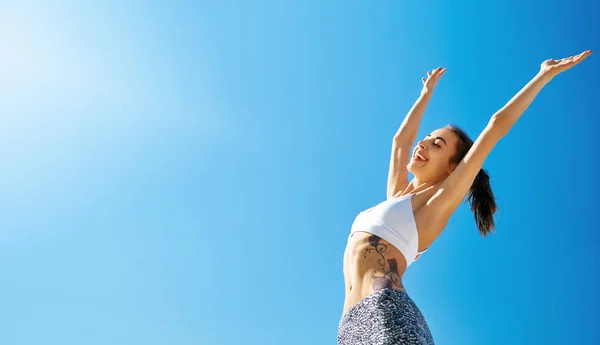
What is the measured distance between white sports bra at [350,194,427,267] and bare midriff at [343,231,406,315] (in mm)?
36

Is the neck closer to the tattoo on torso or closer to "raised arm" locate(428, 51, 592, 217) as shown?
"raised arm" locate(428, 51, 592, 217)

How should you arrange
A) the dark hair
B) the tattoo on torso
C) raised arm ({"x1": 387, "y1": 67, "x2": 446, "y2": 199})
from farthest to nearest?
raised arm ({"x1": 387, "y1": 67, "x2": 446, "y2": 199})
the dark hair
the tattoo on torso

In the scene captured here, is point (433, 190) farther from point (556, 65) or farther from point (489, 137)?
point (556, 65)

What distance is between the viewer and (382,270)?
3.32 meters

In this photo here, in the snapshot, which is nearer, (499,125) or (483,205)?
(499,125)

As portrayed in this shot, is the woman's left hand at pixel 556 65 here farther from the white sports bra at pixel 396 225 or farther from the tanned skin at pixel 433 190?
the white sports bra at pixel 396 225

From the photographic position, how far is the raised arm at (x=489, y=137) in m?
3.50

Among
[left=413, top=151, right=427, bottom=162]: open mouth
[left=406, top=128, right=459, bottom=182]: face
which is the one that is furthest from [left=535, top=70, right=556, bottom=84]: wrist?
[left=413, top=151, right=427, bottom=162]: open mouth

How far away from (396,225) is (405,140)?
4.78ft

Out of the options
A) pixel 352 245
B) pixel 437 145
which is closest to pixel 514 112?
pixel 437 145

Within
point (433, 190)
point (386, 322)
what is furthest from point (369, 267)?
point (433, 190)

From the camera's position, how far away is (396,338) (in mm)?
2959

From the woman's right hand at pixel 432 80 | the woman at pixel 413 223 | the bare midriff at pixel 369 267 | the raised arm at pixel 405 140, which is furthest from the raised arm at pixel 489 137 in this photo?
the woman's right hand at pixel 432 80

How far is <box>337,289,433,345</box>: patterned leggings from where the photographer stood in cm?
298
